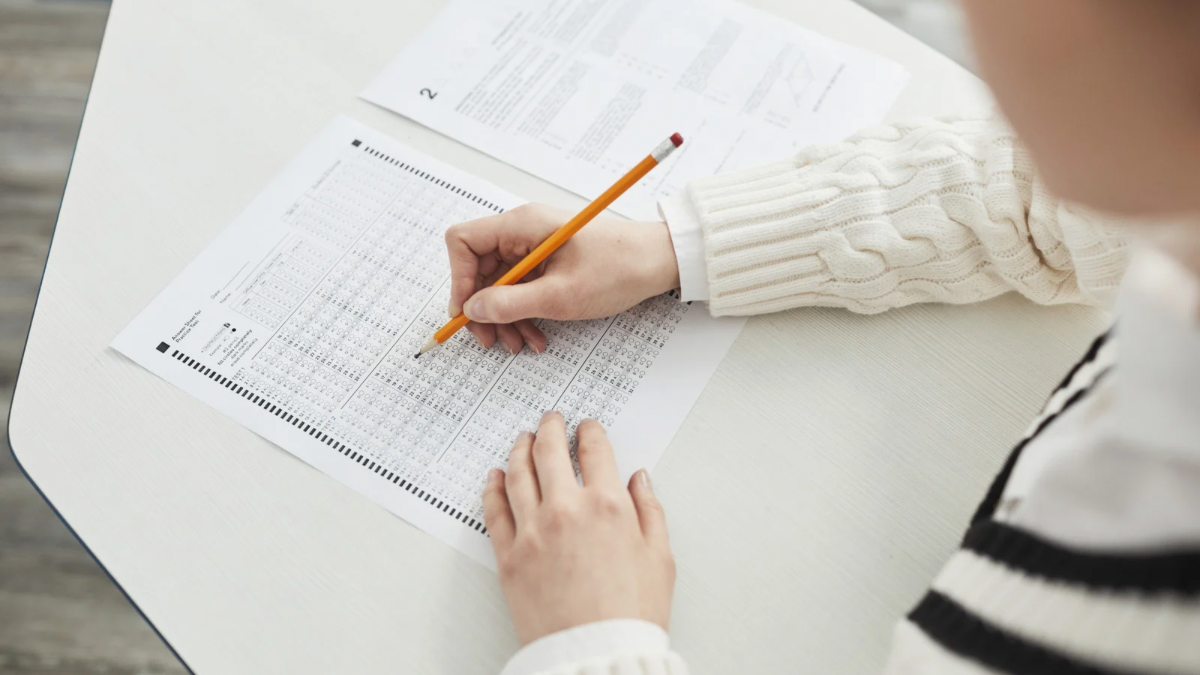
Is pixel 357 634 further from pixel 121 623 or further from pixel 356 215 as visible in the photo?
pixel 121 623

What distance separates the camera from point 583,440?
577 mm

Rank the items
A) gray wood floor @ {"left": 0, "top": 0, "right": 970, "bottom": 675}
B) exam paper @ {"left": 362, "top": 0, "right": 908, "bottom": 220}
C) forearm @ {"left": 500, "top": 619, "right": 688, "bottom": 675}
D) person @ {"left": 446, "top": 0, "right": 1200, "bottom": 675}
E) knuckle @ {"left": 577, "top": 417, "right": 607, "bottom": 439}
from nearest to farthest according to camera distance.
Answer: person @ {"left": 446, "top": 0, "right": 1200, "bottom": 675}
forearm @ {"left": 500, "top": 619, "right": 688, "bottom": 675}
knuckle @ {"left": 577, "top": 417, "right": 607, "bottom": 439}
exam paper @ {"left": 362, "top": 0, "right": 908, "bottom": 220}
gray wood floor @ {"left": 0, "top": 0, "right": 970, "bottom": 675}

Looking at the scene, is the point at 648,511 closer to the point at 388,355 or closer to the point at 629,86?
the point at 388,355

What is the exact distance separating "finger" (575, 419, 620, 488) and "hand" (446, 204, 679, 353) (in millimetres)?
90

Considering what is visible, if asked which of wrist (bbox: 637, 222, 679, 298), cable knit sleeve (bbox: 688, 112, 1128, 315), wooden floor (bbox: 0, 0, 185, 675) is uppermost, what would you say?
cable knit sleeve (bbox: 688, 112, 1128, 315)

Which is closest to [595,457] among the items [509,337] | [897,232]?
[509,337]

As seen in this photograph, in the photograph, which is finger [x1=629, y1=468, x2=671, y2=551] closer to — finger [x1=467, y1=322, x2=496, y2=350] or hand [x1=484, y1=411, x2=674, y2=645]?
hand [x1=484, y1=411, x2=674, y2=645]

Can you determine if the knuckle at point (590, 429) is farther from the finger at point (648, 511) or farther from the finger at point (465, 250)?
the finger at point (465, 250)

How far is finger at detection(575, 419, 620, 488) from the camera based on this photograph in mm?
556

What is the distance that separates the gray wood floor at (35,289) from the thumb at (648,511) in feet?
1.81

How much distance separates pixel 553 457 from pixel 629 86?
42cm

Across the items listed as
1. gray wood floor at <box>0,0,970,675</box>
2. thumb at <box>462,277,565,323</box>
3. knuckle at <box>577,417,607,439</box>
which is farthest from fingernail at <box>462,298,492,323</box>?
gray wood floor at <box>0,0,970,675</box>

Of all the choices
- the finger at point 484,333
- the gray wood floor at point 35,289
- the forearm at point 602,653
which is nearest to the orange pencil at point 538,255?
the finger at point 484,333

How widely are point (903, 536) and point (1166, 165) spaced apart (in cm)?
31
